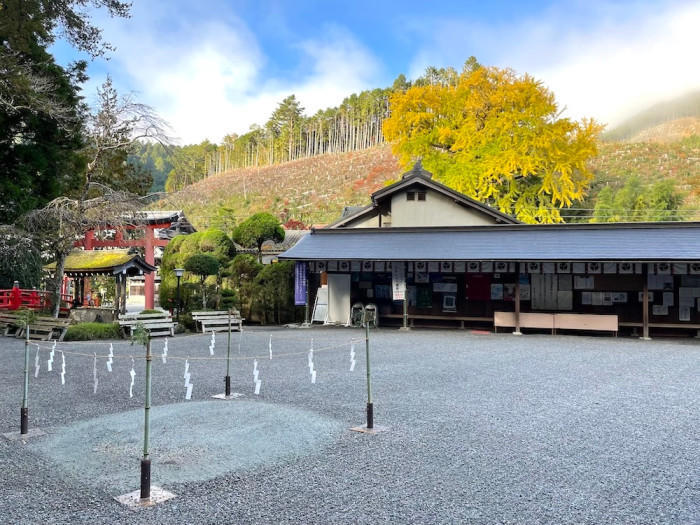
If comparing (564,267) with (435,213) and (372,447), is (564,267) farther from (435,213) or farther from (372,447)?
(372,447)

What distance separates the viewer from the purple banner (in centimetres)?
2159

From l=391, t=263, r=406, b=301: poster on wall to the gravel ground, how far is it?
28.5 feet

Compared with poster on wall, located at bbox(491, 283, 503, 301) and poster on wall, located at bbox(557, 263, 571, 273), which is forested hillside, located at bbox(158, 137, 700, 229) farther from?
poster on wall, located at bbox(557, 263, 571, 273)

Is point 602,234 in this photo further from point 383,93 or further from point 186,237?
point 383,93

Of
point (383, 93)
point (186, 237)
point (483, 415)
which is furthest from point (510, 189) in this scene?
point (383, 93)

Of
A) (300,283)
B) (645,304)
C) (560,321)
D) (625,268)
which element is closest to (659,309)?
(645,304)

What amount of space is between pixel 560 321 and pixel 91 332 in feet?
51.6

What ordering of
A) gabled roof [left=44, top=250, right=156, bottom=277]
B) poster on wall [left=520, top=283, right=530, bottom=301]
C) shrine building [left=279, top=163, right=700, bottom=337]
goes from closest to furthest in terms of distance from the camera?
shrine building [left=279, top=163, right=700, bottom=337], poster on wall [left=520, top=283, right=530, bottom=301], gabled roof [left=44, top=250, right=156, bottom=277]

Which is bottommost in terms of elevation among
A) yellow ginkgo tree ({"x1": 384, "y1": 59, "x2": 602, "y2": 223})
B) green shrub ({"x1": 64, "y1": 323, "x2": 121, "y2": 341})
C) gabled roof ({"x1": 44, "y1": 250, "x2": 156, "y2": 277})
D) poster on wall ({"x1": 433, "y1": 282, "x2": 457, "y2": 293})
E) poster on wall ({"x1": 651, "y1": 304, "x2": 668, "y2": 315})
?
green shrub ({"x1": 64, "y1": 323, "x2": 121, "y2": 341})

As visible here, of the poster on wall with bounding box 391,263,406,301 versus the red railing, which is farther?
the red railing

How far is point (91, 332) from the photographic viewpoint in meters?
17.0

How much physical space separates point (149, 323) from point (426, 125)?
2331 centimetres

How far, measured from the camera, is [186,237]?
29906 millimetres

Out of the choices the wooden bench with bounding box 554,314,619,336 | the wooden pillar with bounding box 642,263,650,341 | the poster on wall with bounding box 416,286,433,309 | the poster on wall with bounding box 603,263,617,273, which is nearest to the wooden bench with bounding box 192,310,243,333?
the poster on wall with bounding box 416,286,433,309
